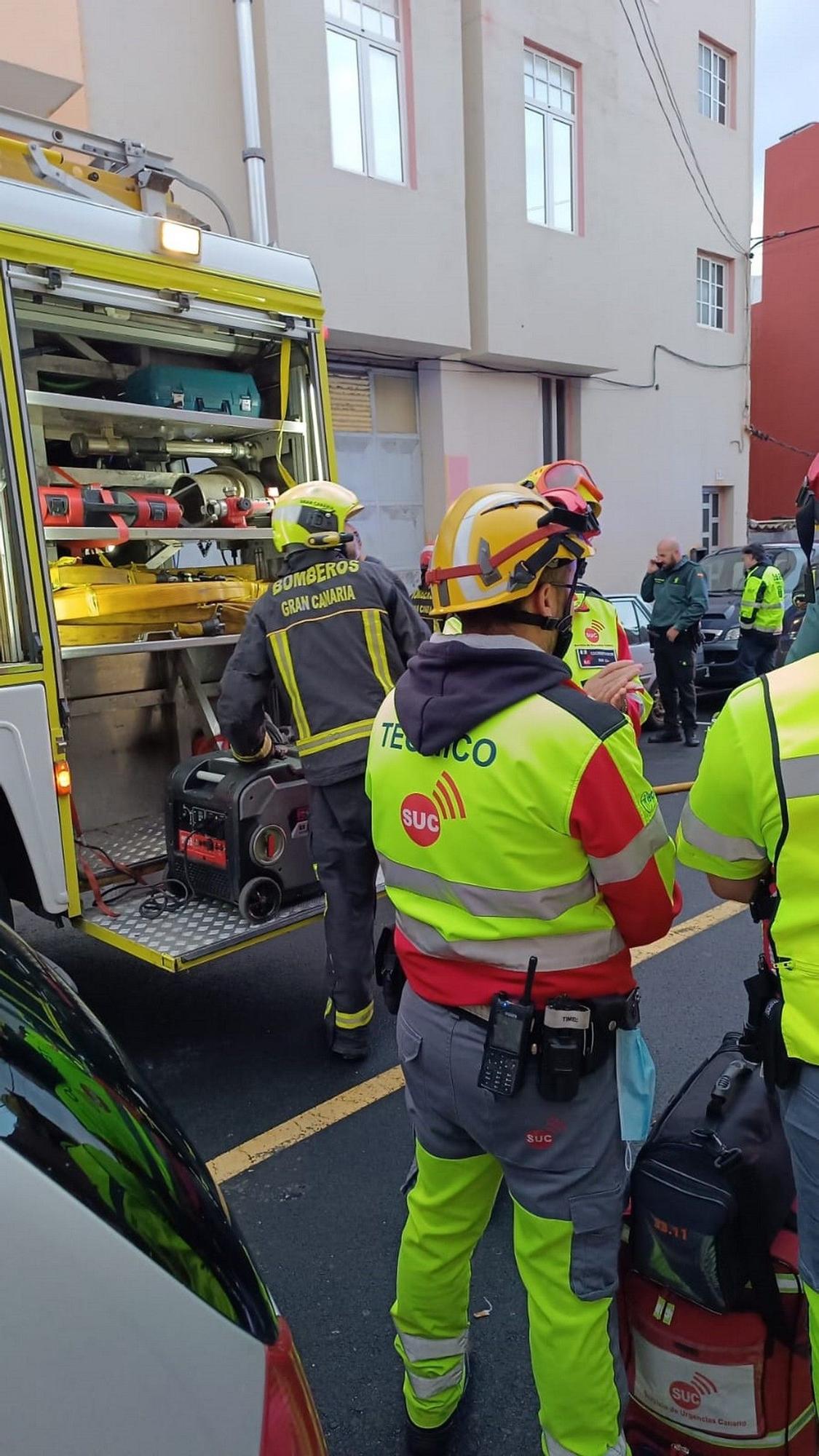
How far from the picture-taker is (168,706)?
5.16 m

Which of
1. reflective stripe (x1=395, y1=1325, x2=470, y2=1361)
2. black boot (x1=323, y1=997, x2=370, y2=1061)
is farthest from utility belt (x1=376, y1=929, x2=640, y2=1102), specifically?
black boot (x1=323, y1=997, x2=370, y2=1061)

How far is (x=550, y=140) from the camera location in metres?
14.1

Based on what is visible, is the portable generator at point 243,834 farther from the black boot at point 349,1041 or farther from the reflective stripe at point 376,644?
the reflective stripe at point 376,644

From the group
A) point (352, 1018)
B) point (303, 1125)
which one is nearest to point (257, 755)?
point (352, 1018)

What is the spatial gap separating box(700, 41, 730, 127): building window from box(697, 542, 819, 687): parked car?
9092mm

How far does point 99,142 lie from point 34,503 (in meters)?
1.90

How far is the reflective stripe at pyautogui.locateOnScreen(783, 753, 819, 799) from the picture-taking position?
1.52 m

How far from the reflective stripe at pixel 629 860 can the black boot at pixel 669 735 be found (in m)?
8.55

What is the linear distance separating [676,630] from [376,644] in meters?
6.58

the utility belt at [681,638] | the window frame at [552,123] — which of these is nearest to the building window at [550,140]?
the window frame at [552,123]

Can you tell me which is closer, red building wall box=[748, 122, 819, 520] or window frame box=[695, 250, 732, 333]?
window frame box=[695, 250, 732, 333]

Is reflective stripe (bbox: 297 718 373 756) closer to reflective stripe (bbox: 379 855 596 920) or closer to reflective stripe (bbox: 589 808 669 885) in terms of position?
reflective stripe (bbox: 379 855 596 920)

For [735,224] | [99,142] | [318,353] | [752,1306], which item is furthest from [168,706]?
[735,224]

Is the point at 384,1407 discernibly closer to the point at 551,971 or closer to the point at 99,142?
the point at 551,971
